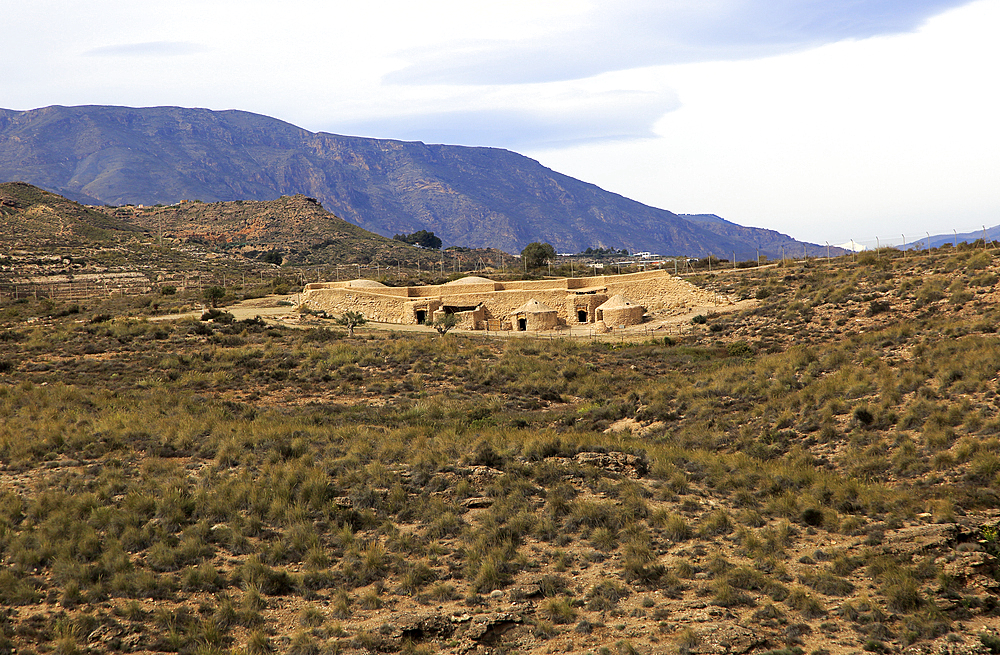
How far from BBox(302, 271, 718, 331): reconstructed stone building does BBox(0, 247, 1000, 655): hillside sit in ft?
59.9

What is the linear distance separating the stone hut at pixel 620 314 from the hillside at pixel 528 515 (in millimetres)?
16218

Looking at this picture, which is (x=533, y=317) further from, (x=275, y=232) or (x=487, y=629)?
(x=275, y=232)

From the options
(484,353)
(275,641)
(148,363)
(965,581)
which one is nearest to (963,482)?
(965,581)

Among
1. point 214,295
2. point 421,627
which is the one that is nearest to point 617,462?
point 421,627

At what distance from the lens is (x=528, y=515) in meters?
11.1

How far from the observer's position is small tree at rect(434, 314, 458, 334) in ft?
119

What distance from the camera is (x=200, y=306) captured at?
44.0 m

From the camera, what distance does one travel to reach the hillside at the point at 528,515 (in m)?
8.51

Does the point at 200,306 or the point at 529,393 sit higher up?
the point at 200,306

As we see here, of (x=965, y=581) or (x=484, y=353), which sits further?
(x=484, y=353)

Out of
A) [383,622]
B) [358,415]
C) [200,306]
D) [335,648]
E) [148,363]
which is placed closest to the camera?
[335,648]

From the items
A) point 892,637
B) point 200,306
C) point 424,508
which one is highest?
point 200,306

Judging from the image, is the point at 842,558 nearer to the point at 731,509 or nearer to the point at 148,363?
the point at 731,509

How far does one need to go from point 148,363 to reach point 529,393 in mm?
14428
